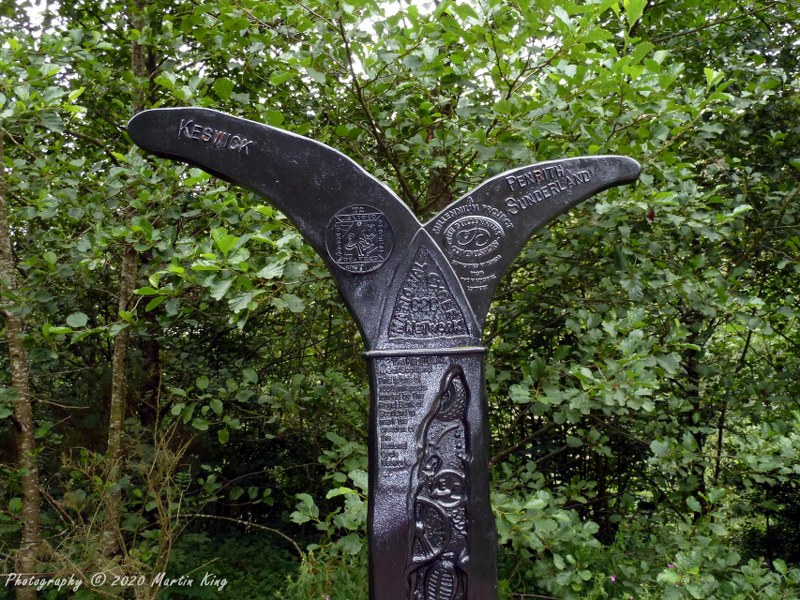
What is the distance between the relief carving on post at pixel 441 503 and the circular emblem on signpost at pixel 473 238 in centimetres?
33

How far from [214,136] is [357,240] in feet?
1.55

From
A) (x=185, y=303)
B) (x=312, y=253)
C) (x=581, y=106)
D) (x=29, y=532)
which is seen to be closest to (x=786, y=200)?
(x=581, y=106)

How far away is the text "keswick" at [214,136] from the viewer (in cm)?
183

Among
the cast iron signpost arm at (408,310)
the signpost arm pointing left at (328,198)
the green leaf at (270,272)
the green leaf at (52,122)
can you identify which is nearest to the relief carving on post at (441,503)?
the cast iron signpost arm at (408,310)

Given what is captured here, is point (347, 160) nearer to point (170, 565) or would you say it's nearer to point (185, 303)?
point (185, 303)

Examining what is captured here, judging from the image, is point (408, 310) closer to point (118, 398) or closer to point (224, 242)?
point (224, 242)

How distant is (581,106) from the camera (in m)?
2.74

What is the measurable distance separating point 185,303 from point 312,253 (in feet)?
2.78

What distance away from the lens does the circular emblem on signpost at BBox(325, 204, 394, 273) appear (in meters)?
1.87

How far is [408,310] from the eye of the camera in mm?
1860

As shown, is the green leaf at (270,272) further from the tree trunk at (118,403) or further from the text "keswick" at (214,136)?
the tree trunk at (118,403)

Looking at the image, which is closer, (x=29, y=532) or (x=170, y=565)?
(x=29, y=532)

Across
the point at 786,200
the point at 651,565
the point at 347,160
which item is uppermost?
the point at 786,200

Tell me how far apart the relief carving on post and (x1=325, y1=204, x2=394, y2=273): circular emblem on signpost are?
37cm
